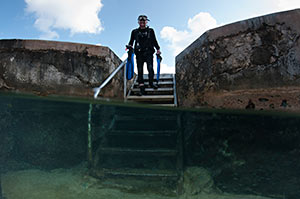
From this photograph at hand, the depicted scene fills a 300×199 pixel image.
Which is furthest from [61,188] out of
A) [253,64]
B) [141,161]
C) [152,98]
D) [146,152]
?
[253,64]

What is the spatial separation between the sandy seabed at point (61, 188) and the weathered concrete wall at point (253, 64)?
1839 mm

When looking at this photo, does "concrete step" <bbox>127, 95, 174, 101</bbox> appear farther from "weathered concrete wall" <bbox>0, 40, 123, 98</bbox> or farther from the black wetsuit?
"weathered concrete wall" <bbox>0, 40, 123, 98</bbox>

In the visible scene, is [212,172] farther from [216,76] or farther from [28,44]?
[28,44]

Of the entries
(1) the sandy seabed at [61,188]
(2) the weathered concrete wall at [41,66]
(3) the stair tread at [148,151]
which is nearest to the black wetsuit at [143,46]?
(2) the weathered concrete wall at [41,66]

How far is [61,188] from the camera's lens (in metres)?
3.32

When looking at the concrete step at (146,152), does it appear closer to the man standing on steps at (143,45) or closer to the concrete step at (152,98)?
the concrete step at (152,98)

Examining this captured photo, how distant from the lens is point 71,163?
473 cm

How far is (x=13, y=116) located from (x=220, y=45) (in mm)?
6313

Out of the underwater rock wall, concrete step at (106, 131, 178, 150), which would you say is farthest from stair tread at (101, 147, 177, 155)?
the underwater rock wall

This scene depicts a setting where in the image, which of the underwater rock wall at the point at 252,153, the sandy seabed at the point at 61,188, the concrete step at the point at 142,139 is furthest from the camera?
the concrete step at the point at 142,139

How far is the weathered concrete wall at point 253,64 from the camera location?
7.52ft

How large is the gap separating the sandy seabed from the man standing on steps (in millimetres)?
2279

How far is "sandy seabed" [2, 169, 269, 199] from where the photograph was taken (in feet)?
9.52

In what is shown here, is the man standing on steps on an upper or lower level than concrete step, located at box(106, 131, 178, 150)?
upper
